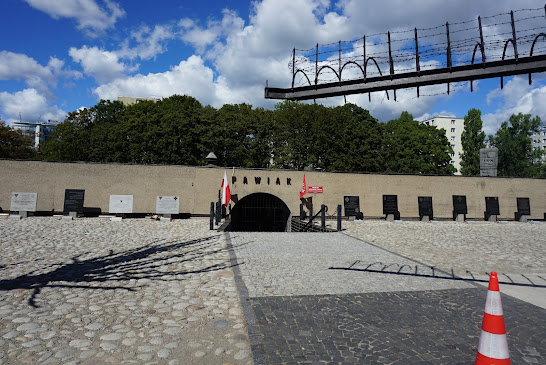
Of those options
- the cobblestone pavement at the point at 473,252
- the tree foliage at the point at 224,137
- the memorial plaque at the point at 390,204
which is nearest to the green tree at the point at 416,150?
the tree foliage at the point at 224,137

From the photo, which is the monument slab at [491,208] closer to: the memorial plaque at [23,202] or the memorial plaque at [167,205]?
the memorial plaque at [167,205]


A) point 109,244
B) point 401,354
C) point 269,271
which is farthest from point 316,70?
point 109,244

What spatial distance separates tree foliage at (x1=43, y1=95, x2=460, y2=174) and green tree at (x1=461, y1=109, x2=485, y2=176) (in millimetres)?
18239

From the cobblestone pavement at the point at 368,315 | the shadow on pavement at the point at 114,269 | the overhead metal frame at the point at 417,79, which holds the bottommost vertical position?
the cobblestone pavement at the point at 368,315

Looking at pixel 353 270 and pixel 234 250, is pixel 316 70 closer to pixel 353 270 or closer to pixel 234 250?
pixel 353 270

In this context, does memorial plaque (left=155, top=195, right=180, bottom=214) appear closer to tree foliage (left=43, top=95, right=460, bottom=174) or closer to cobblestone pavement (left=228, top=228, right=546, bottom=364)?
tree foliage (left=43, top=95, right=460, bottom=174)

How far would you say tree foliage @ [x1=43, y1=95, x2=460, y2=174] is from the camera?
30828 mm

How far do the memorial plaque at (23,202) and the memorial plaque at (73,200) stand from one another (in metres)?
1.73

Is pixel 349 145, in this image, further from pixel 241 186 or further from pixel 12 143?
pixel 12 143

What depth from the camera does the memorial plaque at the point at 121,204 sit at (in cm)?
1866

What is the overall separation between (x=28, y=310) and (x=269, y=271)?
392cm

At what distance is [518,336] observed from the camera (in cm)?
355

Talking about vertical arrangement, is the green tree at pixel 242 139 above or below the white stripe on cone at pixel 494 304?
above

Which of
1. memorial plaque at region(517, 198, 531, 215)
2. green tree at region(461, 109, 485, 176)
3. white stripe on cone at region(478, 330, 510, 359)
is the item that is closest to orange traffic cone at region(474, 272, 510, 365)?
white stripe on cone at region(478, 330, 510, 359)
